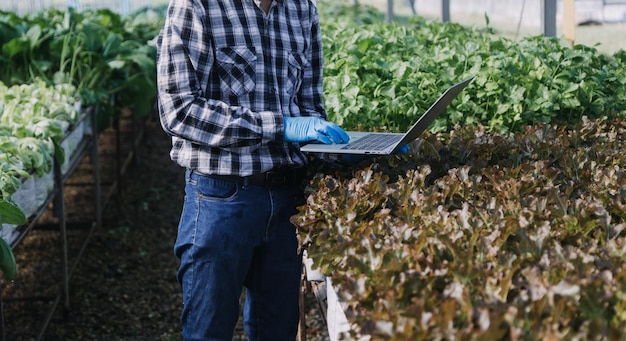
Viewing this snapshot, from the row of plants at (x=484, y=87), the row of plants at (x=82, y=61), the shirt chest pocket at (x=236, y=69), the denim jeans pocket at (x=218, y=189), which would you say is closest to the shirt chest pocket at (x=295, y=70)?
the shirt chest pocket at (x=236, y=69)

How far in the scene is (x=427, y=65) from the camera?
13.2ft

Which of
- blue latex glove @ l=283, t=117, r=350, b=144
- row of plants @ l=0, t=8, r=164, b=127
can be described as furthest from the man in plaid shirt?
row of plants @ l=0, t=8, r=164, b=127

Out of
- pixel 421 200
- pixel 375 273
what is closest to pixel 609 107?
pixel 421 200

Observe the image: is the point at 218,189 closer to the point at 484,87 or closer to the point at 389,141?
the point at 389,141

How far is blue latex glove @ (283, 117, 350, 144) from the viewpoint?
8.86 ft

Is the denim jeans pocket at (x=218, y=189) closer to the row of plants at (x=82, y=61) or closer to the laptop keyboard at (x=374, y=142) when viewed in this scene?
the laptop keyboard at (x=374, y=142)

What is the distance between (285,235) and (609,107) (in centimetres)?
178

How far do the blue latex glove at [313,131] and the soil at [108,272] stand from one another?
1.02m

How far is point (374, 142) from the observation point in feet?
9.27

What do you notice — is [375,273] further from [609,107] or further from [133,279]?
[133,279]

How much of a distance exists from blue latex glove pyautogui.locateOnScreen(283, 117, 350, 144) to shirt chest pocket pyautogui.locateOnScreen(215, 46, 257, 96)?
183mm

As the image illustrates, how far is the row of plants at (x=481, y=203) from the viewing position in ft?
5.13

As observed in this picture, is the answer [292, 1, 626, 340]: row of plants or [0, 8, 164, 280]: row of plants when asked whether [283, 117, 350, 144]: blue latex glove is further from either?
[0, 8, 164, 280]: row of plants

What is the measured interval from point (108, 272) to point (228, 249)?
10.6ft
